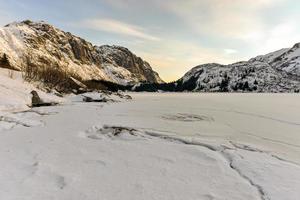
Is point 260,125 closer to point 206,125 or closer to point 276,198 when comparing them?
point 206,125

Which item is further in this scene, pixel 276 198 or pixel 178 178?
pixel 178 178

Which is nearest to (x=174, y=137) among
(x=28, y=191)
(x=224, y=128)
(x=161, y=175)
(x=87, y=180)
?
(x=224, y=128)

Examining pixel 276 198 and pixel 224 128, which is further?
pixel 224 128

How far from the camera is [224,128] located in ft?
44.3

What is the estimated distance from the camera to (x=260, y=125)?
14.6 m

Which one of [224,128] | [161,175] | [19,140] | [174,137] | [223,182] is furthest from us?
[224,128]

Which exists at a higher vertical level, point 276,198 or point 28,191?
point 276,198

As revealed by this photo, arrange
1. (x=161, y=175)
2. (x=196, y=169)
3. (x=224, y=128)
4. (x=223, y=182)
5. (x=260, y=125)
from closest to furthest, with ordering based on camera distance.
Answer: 1. (x=223, y=182)
2. (x=161, y=175)
3. (x=196, y=169)
4. (x=224, y=128)
5. (x=260, y=125)

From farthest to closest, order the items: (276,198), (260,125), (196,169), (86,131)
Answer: (260,125) → (86,131) → (196,169) → (276,198)

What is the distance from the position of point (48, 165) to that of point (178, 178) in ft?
10.6

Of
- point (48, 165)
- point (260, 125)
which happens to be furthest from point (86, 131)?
point (260, 125)

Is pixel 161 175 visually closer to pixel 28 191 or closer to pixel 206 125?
pixel 28 191

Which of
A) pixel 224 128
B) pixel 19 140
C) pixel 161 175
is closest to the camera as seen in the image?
pixel 161 175

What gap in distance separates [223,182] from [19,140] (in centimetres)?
709
